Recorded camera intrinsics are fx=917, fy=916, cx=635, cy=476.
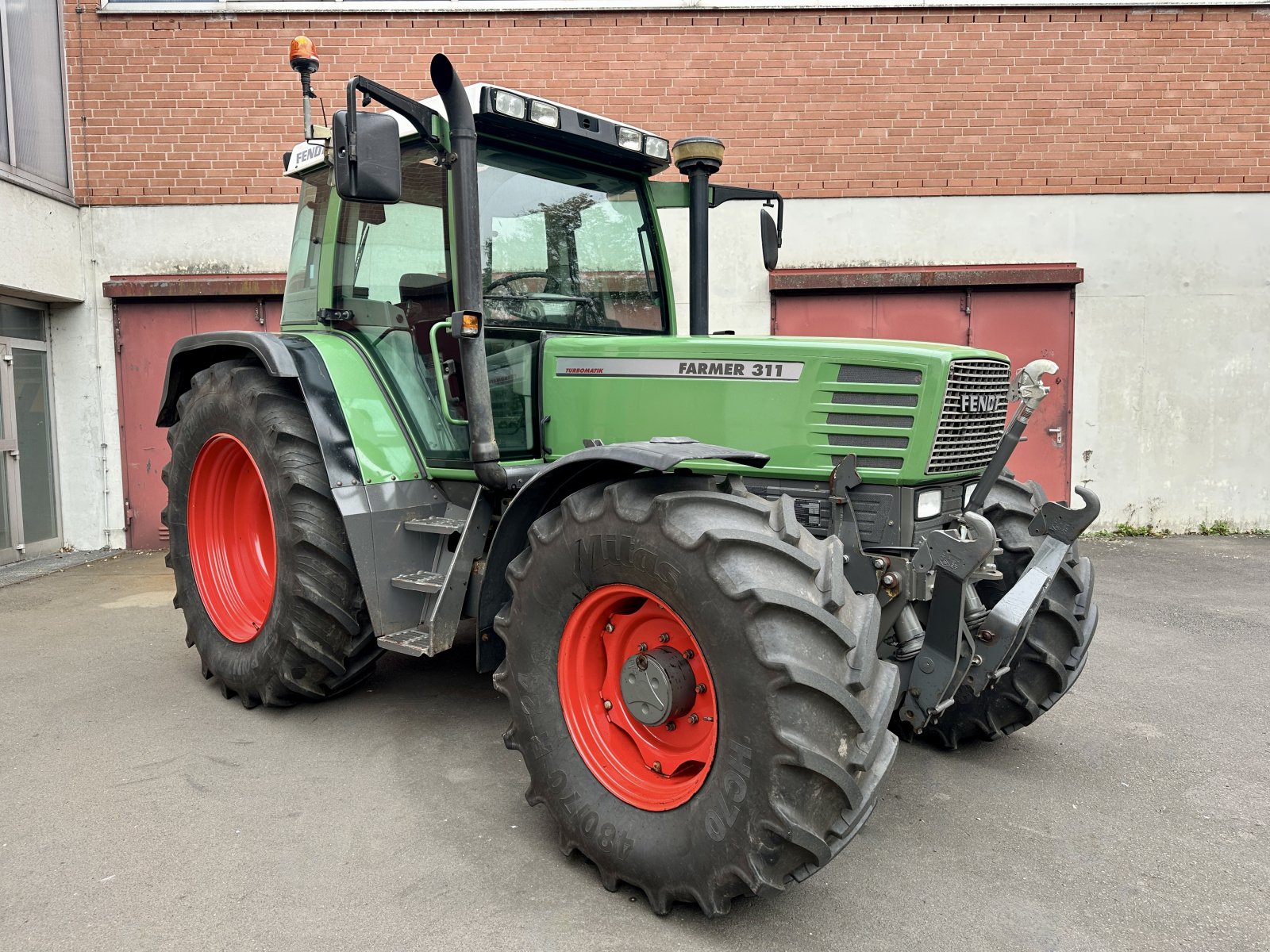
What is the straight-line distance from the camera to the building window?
7605mm

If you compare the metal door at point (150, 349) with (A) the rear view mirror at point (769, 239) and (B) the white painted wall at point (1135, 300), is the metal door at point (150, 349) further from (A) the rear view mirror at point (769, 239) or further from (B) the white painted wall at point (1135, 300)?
(A) the rear view mirror at point (769, 239)

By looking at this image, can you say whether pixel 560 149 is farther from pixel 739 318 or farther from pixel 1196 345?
pixel 1196 345

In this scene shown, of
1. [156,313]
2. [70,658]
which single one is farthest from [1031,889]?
[156,313]

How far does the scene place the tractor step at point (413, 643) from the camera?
340cm

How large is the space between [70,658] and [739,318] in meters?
5.95

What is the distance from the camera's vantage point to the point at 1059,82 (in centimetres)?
843

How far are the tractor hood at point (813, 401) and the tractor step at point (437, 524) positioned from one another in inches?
26.7

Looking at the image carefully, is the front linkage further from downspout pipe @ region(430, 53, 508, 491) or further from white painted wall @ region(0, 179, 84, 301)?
white painted wall @ region(0, 179, 84, 301)

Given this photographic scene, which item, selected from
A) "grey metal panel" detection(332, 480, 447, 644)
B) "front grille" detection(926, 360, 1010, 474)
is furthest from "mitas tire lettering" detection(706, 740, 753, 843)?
"grey metal panel" detection(332, 480, 447, 644)

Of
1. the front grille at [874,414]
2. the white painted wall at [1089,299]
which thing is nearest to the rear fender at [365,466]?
the front grille at [874,414]

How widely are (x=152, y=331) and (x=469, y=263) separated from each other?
635cm

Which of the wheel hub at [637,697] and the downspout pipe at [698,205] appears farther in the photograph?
the downspout pipe at [698,205]

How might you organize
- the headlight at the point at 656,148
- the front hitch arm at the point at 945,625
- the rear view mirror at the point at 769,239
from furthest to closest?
the rear view mirror at the point at 769,239 → the headlight at the point at 656,148 → the front hitch arm at the point at 945,625

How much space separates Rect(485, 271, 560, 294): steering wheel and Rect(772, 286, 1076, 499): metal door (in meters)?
4.94
